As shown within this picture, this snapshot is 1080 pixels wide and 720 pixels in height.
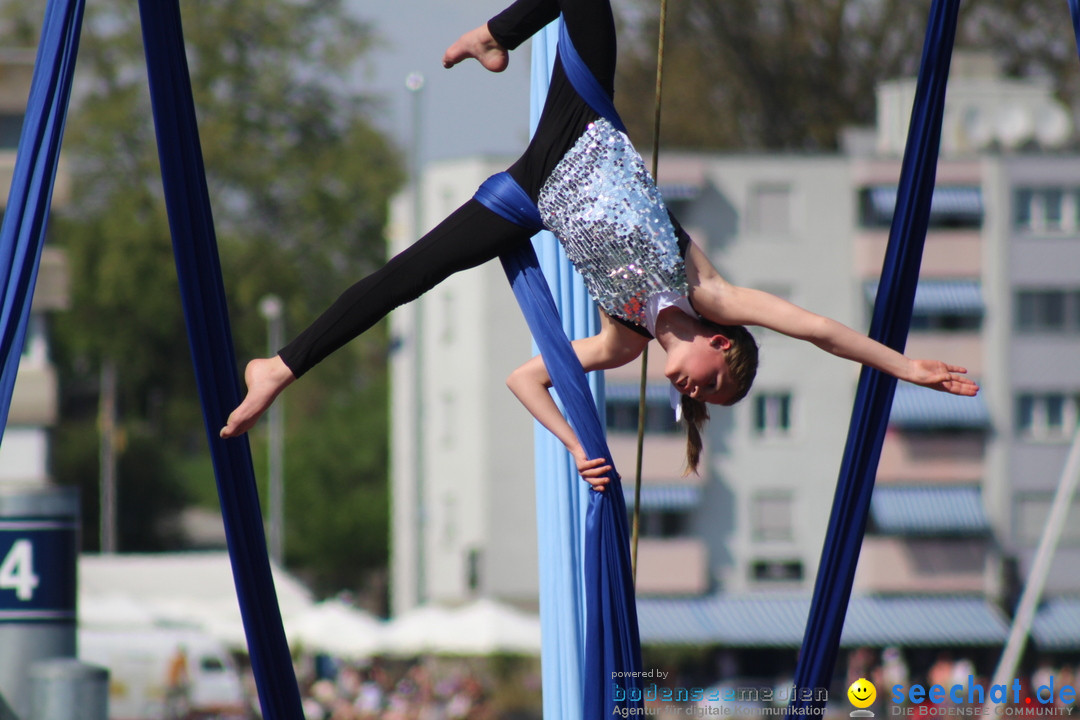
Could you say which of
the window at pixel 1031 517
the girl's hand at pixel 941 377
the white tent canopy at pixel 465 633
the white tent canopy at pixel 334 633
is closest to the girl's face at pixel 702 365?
the girl's hand at pixel 941 377

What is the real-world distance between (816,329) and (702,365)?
1.03ft

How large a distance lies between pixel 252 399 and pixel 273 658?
39.9 inches

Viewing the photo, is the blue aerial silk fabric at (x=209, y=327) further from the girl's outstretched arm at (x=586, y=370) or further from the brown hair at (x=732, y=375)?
the brown hair at (x=732, y=375)

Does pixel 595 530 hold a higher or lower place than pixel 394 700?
higher

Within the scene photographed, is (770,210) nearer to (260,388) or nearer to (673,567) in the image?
(673,567)

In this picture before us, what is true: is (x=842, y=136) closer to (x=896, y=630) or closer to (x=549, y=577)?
(x=896, y=630)

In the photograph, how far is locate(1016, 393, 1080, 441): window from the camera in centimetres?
3200

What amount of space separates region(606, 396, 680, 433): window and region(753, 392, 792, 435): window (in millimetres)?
1944

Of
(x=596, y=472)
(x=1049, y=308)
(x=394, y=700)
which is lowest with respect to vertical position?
(x=394, y=700)

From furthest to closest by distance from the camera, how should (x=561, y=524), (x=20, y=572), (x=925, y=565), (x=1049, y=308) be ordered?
1. (x=1049, y=308)
2. (x=925, y=565)
3. (x=20, y=572)
4. (x=561, y=524)

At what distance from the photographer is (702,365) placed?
4.24m

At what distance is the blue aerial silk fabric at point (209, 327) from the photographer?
4.60m

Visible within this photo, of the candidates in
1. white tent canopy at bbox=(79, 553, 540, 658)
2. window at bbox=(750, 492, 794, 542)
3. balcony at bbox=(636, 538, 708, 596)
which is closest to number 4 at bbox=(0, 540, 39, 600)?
white tent canopy at bbox=(79, 553, 540, 658)

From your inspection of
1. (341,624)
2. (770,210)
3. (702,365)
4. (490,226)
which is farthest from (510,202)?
(770,210)
